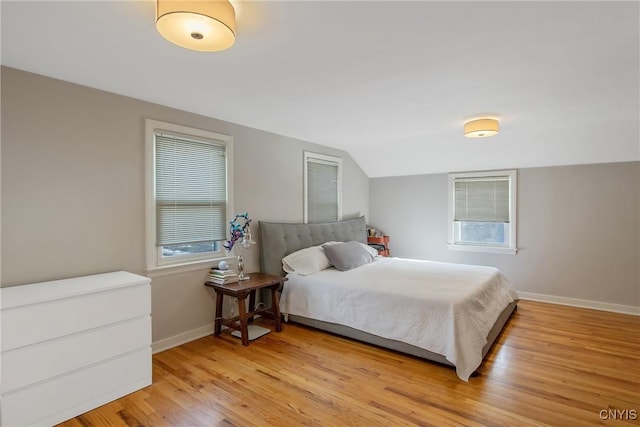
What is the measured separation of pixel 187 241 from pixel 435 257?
3.83 m

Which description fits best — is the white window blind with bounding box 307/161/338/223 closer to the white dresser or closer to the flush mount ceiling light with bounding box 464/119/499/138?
the flush mount ceiling light with bounding box 464/119/499/138

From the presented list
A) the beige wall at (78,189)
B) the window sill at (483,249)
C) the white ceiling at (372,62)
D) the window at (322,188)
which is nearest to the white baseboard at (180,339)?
the beige wall at (78,189)

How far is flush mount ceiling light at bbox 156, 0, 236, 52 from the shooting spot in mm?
1397

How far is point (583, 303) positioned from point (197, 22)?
17.0 feet

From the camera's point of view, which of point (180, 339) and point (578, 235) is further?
point (578, 235)

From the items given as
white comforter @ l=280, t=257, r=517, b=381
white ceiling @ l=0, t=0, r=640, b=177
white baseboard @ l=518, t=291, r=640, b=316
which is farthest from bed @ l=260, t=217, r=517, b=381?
white ceiling @ l=0, t=0, r=640, b=177

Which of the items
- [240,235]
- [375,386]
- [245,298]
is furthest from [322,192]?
[375,386]

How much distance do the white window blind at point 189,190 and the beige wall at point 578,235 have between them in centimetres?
369

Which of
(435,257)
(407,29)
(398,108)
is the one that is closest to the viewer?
(407,29)

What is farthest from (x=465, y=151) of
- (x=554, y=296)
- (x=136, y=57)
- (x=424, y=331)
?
(x=136, y=57)

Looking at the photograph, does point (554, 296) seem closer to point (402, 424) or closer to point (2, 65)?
point (402, 424)

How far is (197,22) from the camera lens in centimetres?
148

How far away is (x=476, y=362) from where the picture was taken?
2473mm

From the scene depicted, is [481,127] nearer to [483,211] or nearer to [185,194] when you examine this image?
[483,211]
